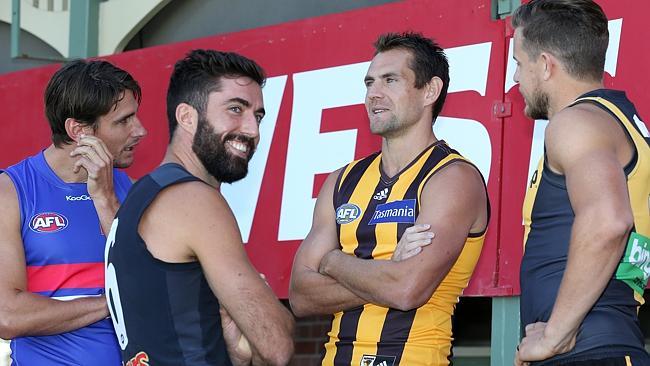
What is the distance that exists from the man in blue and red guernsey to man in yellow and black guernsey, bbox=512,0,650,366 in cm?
147

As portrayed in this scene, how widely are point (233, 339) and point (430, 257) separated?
2.62ft

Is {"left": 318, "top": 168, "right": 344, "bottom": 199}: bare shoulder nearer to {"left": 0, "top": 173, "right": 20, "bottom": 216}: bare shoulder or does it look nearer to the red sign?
→ the red sign

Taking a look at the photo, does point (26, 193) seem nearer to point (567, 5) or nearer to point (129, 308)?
point (129, 308)

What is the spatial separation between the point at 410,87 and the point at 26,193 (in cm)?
140

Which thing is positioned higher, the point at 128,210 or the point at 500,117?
the point at 500,117

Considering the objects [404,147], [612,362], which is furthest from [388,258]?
[612,362]

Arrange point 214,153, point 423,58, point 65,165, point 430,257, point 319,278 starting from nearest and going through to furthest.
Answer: point 214,153 < point 430,257 < point 319,278 < point 65,165 < point 423,58

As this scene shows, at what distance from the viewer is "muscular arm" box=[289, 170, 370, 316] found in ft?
11.8

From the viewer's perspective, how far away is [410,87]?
3.92m

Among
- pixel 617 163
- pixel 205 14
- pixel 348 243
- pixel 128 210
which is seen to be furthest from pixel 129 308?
pixel 205 14

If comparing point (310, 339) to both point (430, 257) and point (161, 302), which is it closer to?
point (430, 257)

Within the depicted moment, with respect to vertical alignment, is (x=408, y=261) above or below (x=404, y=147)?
below

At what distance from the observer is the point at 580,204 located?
2854 millimetres

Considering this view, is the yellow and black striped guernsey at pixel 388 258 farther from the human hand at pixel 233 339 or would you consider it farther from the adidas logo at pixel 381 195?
the human hand at pixel 233 339
